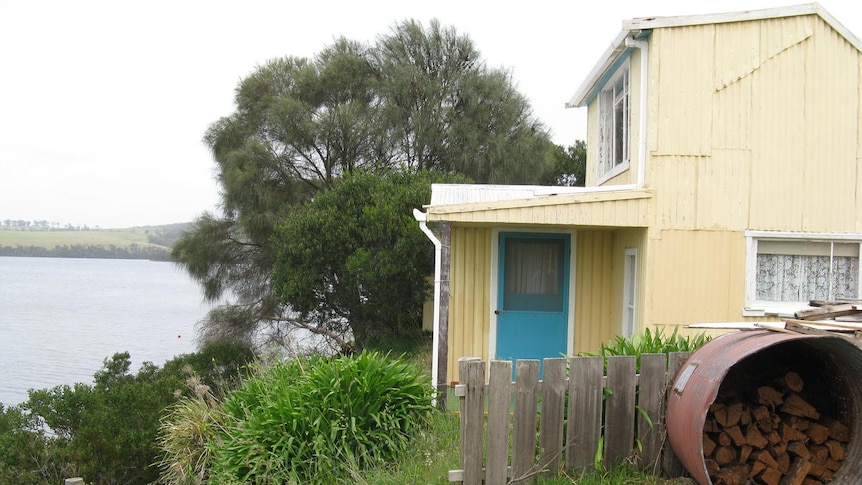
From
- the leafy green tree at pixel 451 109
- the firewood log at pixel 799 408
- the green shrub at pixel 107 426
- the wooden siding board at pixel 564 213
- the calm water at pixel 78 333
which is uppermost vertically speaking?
the leafy green tree at pixel 451 109

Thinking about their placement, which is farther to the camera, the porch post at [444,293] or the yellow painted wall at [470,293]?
the yellow painted wall at [470,293]

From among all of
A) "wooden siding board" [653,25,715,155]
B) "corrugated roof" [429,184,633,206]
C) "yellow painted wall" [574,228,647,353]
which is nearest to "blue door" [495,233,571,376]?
"yellow painted wall" [574,228,647,353]

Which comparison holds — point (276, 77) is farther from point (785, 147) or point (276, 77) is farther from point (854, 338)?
point (854, 338)

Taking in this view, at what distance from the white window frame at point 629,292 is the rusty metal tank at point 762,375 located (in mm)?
3760

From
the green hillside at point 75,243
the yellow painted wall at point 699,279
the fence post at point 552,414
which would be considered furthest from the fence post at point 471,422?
the green hillside at point 75,243

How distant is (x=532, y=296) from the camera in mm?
10820

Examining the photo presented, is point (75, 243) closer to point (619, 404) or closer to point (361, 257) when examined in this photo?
point (361, 257)

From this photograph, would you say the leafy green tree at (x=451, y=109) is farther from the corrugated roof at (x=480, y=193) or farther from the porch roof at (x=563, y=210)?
the porch roof at (x=563, y=210)

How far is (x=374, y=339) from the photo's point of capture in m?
15.7

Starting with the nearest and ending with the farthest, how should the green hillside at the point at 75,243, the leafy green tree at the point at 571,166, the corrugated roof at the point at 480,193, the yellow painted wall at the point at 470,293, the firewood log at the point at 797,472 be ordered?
the firewood log at the point at 797,472
the corrugated roof at the point at 480,193
the yellow painted wall at the point at 470,293
the leafy green tree at the point at 571,166
the green hillside at the point at 75,243

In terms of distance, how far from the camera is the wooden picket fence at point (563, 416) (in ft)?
18.3

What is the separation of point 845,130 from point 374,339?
9655 mm

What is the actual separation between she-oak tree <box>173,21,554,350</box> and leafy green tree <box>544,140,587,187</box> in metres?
2.36

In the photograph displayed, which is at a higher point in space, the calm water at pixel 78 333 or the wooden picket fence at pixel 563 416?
the wooden picket fence at pixel 563 416
